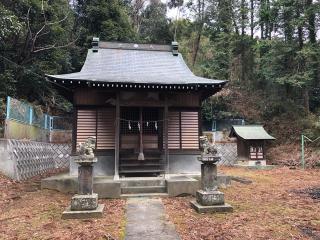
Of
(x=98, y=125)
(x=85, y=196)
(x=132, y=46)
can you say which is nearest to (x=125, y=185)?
(x=85, y=196)

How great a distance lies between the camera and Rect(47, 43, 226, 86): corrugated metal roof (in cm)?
1170

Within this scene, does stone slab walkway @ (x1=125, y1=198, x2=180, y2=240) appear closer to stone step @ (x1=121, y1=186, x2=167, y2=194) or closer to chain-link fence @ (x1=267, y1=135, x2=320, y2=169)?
stone step @ (x1=121, y1=186, x2=167, y2=194)

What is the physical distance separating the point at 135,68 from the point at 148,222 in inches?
335

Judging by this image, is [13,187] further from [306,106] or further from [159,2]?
[159,2]

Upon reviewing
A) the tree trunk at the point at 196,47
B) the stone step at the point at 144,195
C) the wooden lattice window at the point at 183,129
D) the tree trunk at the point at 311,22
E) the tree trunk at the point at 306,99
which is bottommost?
the stone step at the point at 144,195

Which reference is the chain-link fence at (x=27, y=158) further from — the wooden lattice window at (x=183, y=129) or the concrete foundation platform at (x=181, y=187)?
the wooden lattice window at (x=183, y=129)

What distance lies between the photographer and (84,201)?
25.2 feet

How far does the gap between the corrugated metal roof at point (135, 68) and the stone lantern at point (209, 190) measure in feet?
12.6

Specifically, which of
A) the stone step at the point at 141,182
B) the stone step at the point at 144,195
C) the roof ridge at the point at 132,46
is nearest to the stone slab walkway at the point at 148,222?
the stone step at the point at 144,195

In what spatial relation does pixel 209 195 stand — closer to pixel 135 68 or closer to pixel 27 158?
pixel 135 68

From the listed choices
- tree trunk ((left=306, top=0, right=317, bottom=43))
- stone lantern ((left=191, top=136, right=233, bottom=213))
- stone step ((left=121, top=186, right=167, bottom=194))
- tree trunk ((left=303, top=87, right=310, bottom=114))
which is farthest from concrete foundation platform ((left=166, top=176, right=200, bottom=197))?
tree trunk ((left=306, top=0, right=317, bottom=43))

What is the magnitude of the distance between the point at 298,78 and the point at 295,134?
13.7 ft

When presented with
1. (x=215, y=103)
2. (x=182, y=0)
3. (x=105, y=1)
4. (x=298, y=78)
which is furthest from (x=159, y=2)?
(x=298, y=78)

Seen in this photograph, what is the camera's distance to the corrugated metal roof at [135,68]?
38.4 feet
